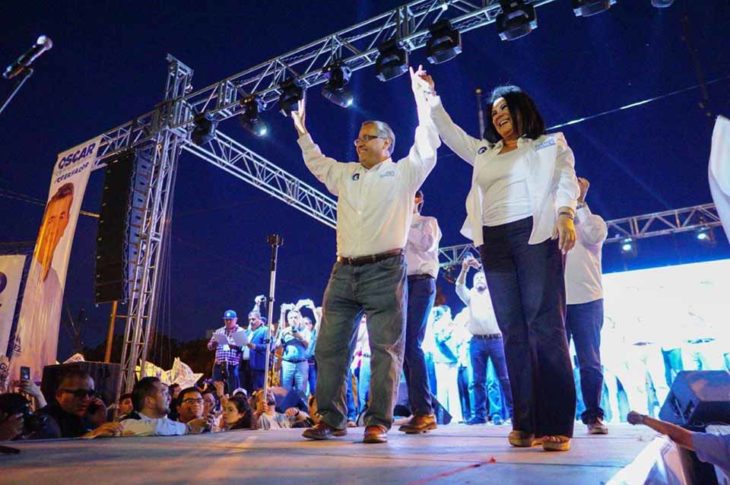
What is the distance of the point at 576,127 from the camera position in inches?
556

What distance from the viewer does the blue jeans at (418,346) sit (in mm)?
3578

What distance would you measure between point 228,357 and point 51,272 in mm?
3315

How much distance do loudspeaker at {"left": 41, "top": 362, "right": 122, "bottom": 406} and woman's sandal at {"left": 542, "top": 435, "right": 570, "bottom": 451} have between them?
201 inches

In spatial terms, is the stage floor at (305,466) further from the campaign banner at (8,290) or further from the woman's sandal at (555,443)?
the campaign banner at (8,290)

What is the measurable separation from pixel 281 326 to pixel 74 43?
41.9 feet

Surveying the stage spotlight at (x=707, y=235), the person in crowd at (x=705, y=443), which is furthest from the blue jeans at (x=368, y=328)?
the stage spotlight at (x=707, y=235)

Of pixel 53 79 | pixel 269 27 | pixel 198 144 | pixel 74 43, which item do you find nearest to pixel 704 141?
pixel 269 27

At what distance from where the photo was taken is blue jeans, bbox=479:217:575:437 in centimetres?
211

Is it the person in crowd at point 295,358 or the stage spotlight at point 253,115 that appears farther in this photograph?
the stage spotlight at point 253,115

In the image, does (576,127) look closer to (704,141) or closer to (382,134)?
(704,141)

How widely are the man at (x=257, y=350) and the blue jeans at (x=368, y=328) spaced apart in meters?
6.31

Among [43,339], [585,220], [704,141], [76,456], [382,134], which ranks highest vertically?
[704,141]

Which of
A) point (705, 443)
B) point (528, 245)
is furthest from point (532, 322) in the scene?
point (705, 443)

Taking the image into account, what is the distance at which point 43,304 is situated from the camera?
316 inches
